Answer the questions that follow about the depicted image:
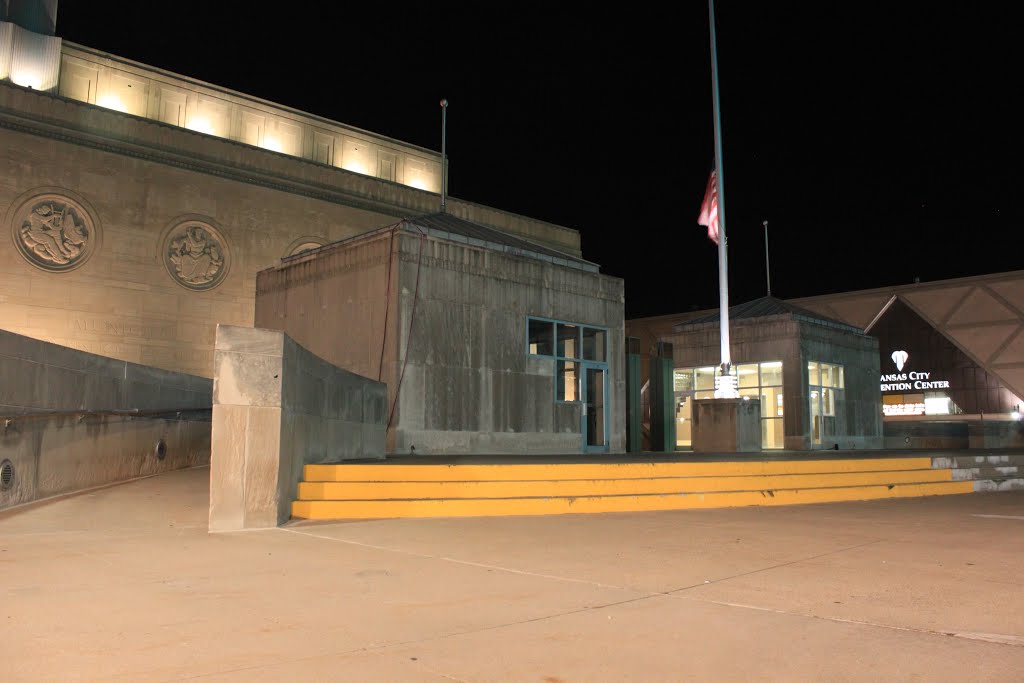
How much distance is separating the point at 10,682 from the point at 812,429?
29.9 metres

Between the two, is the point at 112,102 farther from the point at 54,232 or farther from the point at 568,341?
the point at 568,341

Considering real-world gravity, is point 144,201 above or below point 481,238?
above

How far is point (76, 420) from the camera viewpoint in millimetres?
11695

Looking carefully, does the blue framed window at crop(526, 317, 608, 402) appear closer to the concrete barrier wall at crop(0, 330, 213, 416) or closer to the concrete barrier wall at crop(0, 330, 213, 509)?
the concrete barrier wall at crop(0, 330, 213, 509)

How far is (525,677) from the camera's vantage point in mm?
3779

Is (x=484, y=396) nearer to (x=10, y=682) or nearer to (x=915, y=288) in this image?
(x=10, y=682)

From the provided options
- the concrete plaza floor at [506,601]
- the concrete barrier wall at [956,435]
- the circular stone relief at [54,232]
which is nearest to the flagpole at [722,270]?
the concrete plaza floor at [506,601]

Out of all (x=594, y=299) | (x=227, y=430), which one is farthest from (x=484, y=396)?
(x=227, y=430)

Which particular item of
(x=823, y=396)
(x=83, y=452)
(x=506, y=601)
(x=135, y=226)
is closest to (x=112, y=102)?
(x=135, y=226)

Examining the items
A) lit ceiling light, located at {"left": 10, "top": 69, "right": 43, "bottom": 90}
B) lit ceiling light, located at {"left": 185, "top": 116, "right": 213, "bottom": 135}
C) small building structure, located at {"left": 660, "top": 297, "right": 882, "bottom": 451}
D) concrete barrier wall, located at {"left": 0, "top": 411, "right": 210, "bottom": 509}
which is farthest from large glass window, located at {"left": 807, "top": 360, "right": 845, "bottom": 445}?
lit ceiling light, located at {"left": 10, "top": 69, "right": 43, "bottom": 90}

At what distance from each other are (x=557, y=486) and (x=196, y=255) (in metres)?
24.7

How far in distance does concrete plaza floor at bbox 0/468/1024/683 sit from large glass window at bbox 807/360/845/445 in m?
21.9

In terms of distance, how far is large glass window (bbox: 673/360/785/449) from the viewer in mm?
30812

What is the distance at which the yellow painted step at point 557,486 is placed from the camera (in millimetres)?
10414
